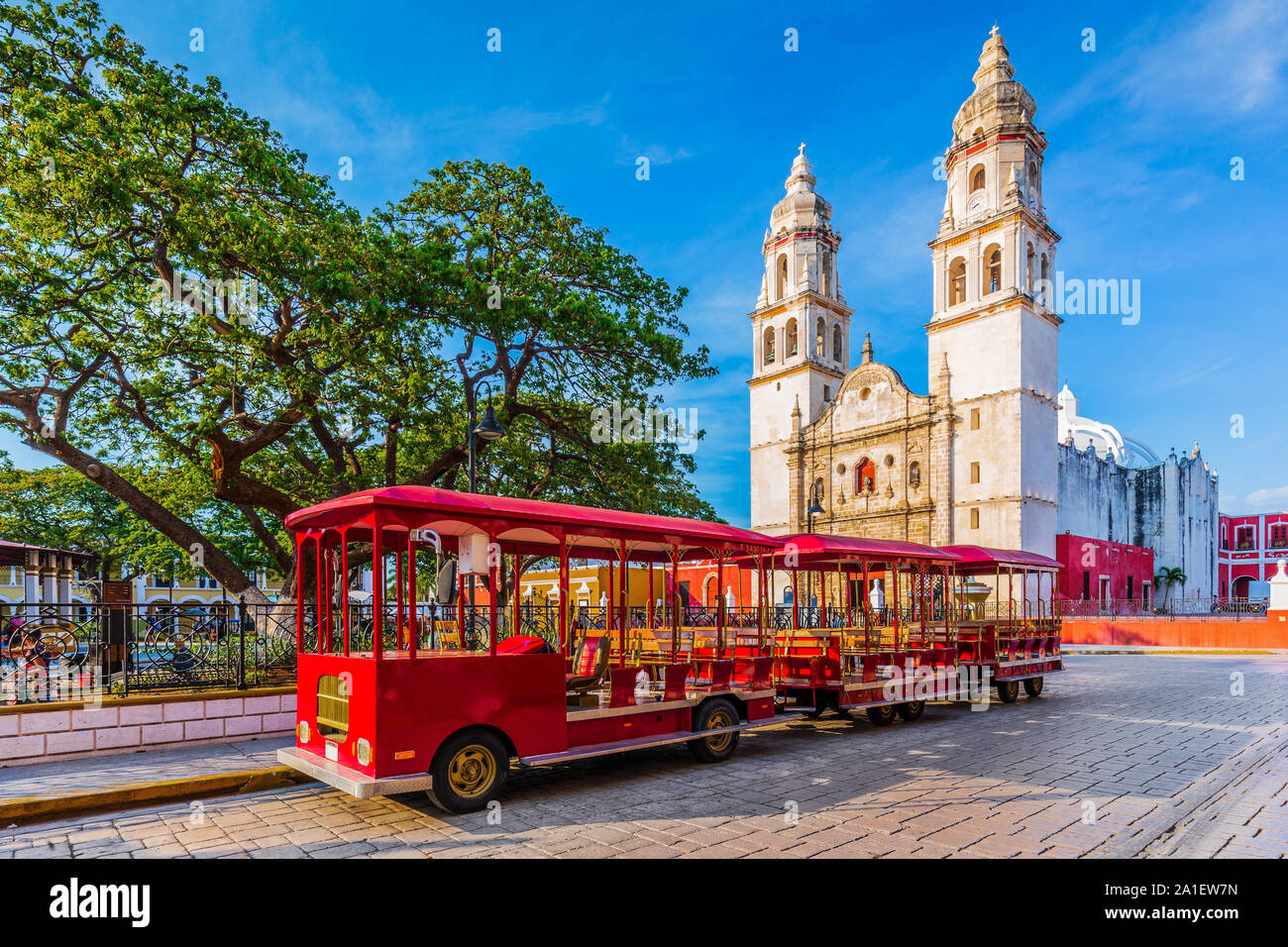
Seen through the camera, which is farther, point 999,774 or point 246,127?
point 246,127

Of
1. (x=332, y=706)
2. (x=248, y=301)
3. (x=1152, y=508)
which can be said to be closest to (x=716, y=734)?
(x=332, y=706)

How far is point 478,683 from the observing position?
263 inches

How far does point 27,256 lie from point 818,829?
14.1 meters

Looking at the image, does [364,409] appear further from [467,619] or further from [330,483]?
[467,619]

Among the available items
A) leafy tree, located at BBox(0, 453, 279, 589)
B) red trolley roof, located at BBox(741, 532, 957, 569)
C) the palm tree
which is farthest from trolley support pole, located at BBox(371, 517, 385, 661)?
the palm tree

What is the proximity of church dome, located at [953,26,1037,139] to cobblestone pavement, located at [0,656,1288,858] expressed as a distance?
37.1m

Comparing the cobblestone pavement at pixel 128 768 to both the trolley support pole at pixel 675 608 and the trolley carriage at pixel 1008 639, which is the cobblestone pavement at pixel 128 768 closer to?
the trolley support pole at pixel 675 608

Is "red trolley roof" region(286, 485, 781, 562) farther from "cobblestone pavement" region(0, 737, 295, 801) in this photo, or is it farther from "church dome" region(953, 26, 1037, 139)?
"church dome" region(953, 26, 1037, 139)

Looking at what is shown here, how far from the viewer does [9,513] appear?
1312 inches

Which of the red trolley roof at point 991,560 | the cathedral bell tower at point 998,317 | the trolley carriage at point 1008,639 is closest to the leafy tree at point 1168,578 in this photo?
the cathedral bell tower at point 998,317

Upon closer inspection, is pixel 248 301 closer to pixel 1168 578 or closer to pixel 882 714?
pixel 882 714

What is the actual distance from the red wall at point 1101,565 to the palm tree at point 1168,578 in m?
1.25

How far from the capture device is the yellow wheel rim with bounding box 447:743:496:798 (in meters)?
6.54
